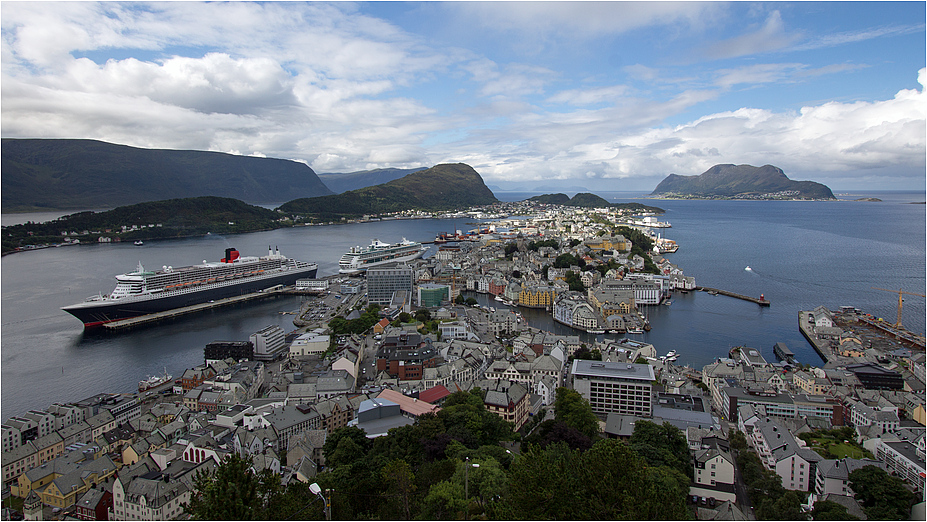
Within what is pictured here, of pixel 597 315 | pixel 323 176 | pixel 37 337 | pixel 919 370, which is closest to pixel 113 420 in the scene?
pixel 37 337

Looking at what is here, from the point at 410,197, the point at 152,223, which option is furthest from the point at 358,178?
the point at 152,223

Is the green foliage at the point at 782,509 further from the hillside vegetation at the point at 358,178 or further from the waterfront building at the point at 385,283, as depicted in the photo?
the hillside vegetation at the point at 358,178

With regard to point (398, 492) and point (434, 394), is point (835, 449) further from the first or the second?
point (398, 492)

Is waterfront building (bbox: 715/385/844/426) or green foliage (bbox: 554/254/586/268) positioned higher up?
green foliage (bbox: 554/254/586/268)

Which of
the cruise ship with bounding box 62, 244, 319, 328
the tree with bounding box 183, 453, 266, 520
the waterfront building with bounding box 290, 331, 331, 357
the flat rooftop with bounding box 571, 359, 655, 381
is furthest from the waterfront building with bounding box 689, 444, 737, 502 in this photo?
the cruise ship with bounding box 62, 244, 319, 328

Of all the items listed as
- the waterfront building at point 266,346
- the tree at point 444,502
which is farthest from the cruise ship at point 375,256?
the tree at point 444,502

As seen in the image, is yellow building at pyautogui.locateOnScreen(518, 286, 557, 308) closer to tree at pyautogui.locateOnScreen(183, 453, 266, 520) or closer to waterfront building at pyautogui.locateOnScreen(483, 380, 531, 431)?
waterfront building at pyautogui.locateOnScreen(483, 380, 531, 431)

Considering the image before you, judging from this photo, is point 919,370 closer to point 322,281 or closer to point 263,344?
point 263,344
